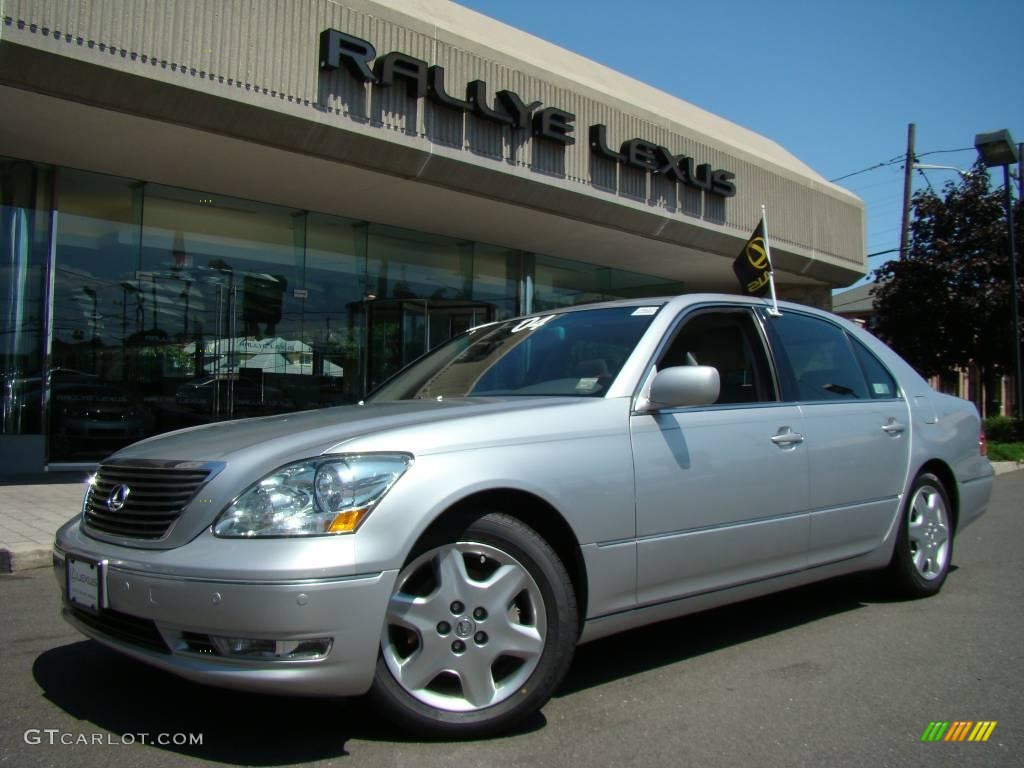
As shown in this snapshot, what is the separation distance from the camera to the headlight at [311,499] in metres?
2.68

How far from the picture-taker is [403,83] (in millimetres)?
10148

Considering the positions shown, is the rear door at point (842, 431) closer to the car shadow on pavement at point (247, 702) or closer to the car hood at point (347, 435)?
the car shadow on pavement at point (247, 702)

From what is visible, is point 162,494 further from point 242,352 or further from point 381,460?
point 242,352

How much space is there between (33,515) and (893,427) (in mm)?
6723

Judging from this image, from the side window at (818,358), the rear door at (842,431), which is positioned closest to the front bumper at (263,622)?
the rear door at (842,431)

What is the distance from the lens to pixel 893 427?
15.4ft

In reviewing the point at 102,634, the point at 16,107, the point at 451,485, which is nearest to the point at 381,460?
the point at 451,485

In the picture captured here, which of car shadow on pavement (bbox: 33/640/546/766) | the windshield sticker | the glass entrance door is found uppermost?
the glass entrance door

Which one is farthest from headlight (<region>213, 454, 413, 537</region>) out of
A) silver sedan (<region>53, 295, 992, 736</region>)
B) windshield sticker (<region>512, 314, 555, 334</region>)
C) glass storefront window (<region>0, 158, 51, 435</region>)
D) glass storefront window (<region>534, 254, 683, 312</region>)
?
glass storefront window (<region>534, 254, 683, 312</region>)

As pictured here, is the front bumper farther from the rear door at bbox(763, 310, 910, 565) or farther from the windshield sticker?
the rear door at bbox(763, 310, 910, 565)

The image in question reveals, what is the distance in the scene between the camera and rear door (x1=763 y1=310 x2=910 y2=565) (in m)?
4.18

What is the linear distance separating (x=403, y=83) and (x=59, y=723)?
852 centimetres

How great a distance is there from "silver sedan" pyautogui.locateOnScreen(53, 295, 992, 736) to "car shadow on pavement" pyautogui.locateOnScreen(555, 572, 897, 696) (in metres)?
0.39

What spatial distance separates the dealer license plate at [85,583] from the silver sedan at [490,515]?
12mm
